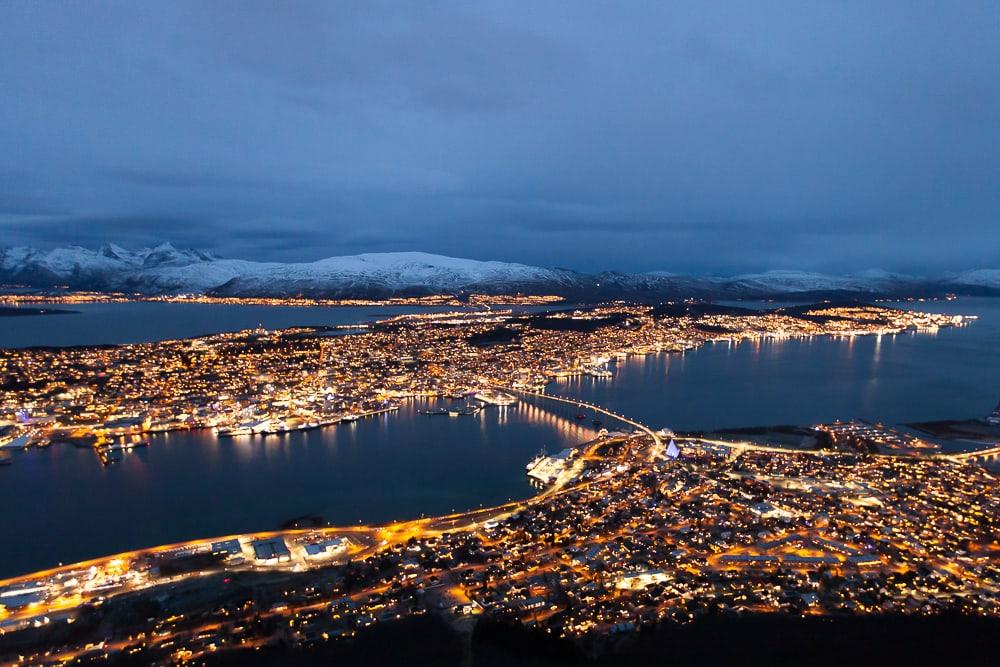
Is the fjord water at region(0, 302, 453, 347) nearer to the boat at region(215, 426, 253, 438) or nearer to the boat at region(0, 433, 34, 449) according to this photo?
the boat at region(0, 433, 34, 449)

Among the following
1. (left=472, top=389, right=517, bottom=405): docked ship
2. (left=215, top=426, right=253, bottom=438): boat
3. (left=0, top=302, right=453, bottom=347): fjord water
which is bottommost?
(left=215, top=426, right=253, bottom=438): boat

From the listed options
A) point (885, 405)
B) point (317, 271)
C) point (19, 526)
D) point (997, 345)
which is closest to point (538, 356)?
point (885, 405)

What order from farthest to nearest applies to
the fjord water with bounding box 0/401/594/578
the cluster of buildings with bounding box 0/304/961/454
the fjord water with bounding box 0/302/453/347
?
1. the fjord water with bounding box 0/302/453/347
2. the cluster of buildings with bounding box 0/304/961/454
3. the fjord water with bounding box 0/401/594/578

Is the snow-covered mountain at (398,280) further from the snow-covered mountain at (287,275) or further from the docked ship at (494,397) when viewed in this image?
the docked ship at (494,397)

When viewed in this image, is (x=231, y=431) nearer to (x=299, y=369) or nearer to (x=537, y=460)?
(x=537, y=460)

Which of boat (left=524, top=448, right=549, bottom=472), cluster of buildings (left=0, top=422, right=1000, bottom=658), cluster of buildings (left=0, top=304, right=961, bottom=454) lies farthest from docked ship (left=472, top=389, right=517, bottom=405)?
cluster of buildings (left=0, top=422, right=1000, bottom=658)

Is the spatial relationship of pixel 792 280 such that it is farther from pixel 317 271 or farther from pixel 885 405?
pixel 885 405
